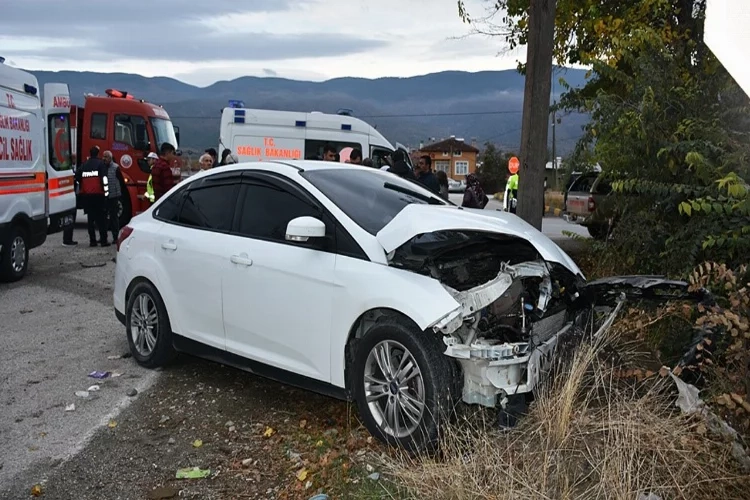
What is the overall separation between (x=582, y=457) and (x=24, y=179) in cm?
922

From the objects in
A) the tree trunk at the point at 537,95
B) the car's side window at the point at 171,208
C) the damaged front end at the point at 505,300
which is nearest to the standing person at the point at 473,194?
the tree trunk at the point at 537,95

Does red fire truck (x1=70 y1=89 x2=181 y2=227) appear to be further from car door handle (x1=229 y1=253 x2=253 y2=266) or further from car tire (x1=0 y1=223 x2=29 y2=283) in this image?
car door handle (x1=229 y1=253 x2=253 y2=266)

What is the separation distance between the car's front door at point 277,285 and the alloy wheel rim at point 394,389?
39 cm

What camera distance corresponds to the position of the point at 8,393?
5.39 metres

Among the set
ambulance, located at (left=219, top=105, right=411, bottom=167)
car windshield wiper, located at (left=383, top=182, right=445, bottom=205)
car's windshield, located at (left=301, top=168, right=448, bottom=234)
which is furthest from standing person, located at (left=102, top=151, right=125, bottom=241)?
car windshield wiper, located at (left=383, top=182, right=445, bottom=205)

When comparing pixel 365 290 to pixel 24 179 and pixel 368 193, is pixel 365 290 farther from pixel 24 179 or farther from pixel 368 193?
pixel 24 179

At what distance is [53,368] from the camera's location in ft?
19.8

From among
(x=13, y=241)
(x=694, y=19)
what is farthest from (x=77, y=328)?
(x=694, y=19)

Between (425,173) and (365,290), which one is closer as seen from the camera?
(365,290)

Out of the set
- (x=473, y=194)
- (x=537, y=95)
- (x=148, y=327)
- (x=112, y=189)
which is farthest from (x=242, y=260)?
(x=112, y=189)

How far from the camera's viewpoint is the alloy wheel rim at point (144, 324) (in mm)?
5820

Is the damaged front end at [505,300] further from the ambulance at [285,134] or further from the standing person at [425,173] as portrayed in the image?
the ambulance at [285,134]

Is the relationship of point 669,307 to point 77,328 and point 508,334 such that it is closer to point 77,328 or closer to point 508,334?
point 508,334

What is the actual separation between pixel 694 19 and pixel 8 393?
9282 mm
